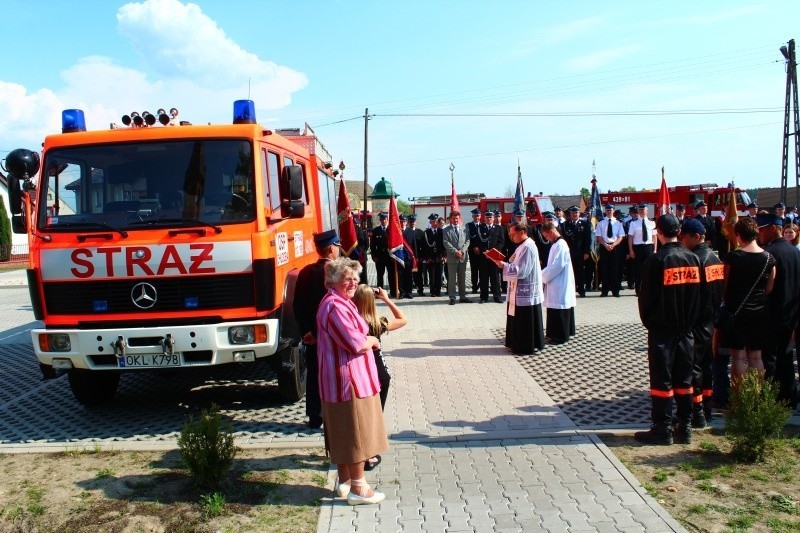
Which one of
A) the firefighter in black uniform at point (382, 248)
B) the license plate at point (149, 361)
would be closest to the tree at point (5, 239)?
the firefighter in black uniform at point (382, 248)

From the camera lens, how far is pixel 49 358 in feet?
21.1

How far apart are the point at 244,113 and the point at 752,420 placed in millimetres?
5145

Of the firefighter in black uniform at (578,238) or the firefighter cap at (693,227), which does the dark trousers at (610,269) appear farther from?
the firefighter cap at (693,227)

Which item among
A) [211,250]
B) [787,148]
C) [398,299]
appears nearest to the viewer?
[211,250]

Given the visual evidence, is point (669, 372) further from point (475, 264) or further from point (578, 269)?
point (578, 269)

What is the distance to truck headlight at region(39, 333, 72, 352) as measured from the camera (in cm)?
634

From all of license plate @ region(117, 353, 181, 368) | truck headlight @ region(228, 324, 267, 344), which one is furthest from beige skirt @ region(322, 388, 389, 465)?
license plate @ region(117, 353, 181, 368)

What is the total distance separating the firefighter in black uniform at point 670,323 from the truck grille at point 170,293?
345 cm

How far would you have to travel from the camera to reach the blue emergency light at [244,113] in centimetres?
682

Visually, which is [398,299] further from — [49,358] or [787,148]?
[787,148]

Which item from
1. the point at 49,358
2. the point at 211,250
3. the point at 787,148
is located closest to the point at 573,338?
the point at 211,250

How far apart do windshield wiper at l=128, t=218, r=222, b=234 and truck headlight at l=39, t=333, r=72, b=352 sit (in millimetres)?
1199

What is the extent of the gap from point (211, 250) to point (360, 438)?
8.09 feet

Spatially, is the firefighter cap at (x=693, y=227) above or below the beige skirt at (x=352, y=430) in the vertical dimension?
above
